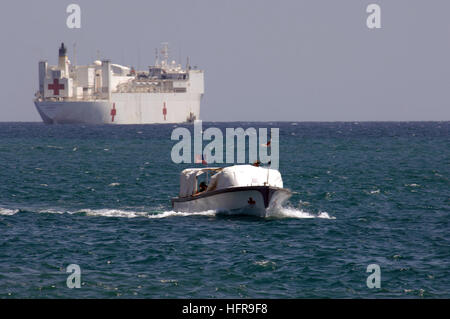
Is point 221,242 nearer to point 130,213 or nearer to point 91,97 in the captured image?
point 130,213

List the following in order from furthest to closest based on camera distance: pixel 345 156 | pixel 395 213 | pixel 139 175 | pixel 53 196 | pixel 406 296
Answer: pixel 345 156, pixel 139 175, pixel 53 196, pixel 395 213, pixel 406 296

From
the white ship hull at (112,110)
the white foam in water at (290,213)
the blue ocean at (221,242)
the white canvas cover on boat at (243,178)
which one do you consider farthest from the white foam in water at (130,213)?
the white ship hull at (112,110)

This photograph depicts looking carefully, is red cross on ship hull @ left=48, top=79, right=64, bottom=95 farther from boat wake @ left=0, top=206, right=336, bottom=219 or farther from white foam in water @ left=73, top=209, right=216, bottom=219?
white foam in water @ left=73, top=209, right=216, bottom=219

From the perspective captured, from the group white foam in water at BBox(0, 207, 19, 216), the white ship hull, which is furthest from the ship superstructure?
white foam in water at BBox(0, 207, 19, 216)

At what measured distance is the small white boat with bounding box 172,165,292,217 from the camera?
33.2 meters

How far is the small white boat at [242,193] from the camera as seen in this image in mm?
33156

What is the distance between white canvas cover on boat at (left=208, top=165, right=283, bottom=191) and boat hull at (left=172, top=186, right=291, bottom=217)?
0.42 metres

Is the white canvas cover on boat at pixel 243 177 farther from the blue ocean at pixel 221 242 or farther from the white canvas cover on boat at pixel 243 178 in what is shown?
the blue ocean at pixel 221 242

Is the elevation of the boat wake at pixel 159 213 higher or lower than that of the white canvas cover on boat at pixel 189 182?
lower

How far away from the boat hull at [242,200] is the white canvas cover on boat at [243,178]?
424 millimetres
